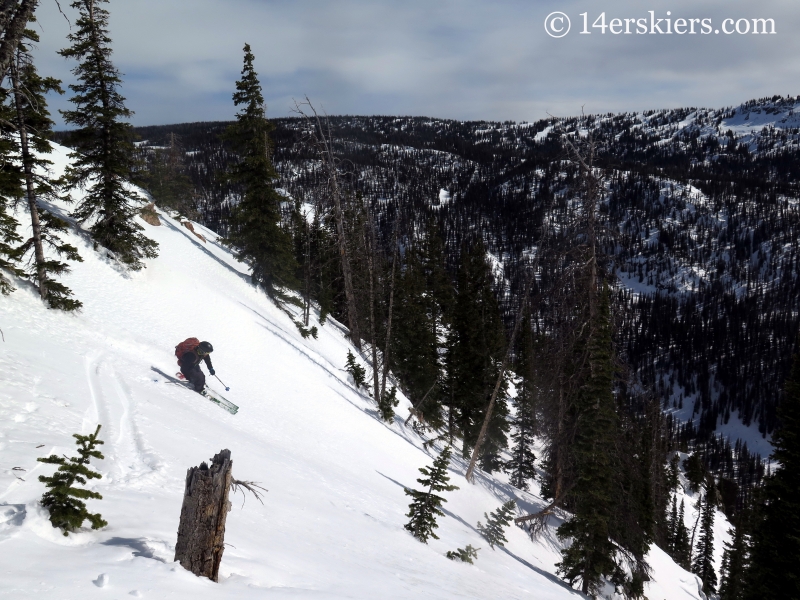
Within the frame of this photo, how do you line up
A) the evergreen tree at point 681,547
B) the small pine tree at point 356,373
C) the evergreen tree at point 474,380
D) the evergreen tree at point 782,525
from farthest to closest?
the evergreen tree at point 681,547 < the evergreen tree at point 474,380 < the small pine tree at point 356,373 < the evergreen tree at point 782,525

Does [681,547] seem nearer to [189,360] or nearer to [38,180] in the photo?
[189,360]

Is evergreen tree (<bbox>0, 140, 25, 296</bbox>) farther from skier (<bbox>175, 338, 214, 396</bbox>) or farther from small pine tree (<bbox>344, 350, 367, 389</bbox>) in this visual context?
small pine tree (<bbox>344, 350, 367, 389</bbox>)

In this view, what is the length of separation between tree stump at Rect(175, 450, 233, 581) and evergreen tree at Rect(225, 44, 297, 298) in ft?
86.3

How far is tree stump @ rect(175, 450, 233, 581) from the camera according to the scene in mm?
4324

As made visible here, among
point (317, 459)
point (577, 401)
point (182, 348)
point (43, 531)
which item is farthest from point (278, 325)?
point (43, 531)

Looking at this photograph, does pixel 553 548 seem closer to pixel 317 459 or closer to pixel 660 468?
pixel 317 459

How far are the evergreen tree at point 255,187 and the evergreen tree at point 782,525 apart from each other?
26.3 metres

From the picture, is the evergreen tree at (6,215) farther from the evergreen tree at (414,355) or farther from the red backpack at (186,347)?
the evergreen tree at (414,355)

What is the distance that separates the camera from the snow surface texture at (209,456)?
183 inches

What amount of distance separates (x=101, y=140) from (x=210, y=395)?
42.4ft

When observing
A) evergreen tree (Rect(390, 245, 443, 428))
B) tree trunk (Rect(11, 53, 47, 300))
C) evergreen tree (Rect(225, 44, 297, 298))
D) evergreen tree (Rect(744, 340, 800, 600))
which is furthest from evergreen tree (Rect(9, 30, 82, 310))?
evergreen tree (Rect(744, 340, 800, 600))

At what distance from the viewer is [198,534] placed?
4406 mm

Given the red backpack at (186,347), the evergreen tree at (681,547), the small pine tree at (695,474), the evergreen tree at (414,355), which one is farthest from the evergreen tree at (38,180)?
the small pine tree at (695,474)

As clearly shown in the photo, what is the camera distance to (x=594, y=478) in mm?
15008
